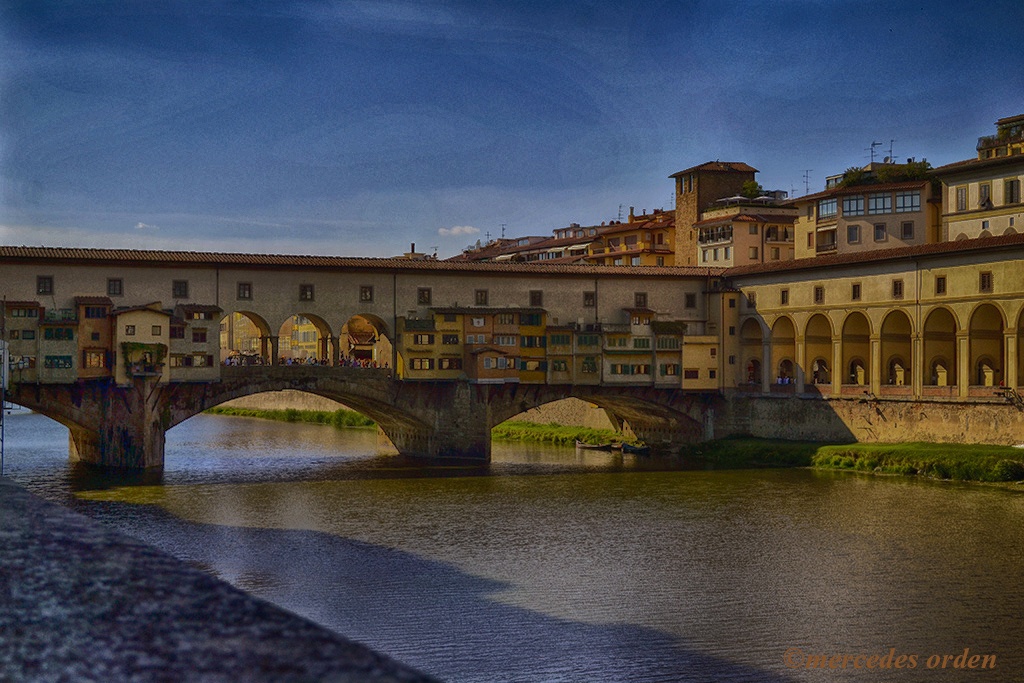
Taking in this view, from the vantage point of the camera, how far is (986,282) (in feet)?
151

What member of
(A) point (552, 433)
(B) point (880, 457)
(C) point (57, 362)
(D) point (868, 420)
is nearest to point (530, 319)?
(A) point (552, 433)

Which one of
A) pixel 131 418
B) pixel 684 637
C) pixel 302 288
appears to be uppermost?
pixel 302 288

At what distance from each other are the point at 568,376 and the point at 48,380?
73.2 ft

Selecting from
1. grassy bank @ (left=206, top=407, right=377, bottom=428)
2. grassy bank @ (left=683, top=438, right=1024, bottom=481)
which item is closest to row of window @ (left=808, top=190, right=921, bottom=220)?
grassy bank @ (left=683, top=438, right=1024, bottom=481)

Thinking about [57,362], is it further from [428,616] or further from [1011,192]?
[1011,192]

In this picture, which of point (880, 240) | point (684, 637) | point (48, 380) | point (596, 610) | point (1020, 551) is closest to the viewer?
point (684, 637)

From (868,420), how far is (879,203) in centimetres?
1836

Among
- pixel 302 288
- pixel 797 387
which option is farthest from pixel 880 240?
pixel 302 288

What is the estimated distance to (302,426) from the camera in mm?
74625

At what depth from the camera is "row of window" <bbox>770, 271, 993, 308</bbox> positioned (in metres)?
45.9

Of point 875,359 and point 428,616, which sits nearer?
point 428,616

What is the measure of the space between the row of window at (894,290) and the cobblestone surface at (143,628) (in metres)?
44.1

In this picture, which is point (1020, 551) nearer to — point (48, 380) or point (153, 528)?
point (153, 528)

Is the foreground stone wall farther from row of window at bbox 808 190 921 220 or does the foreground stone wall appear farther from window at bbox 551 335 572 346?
row of window at bbox 808 190 921 220
